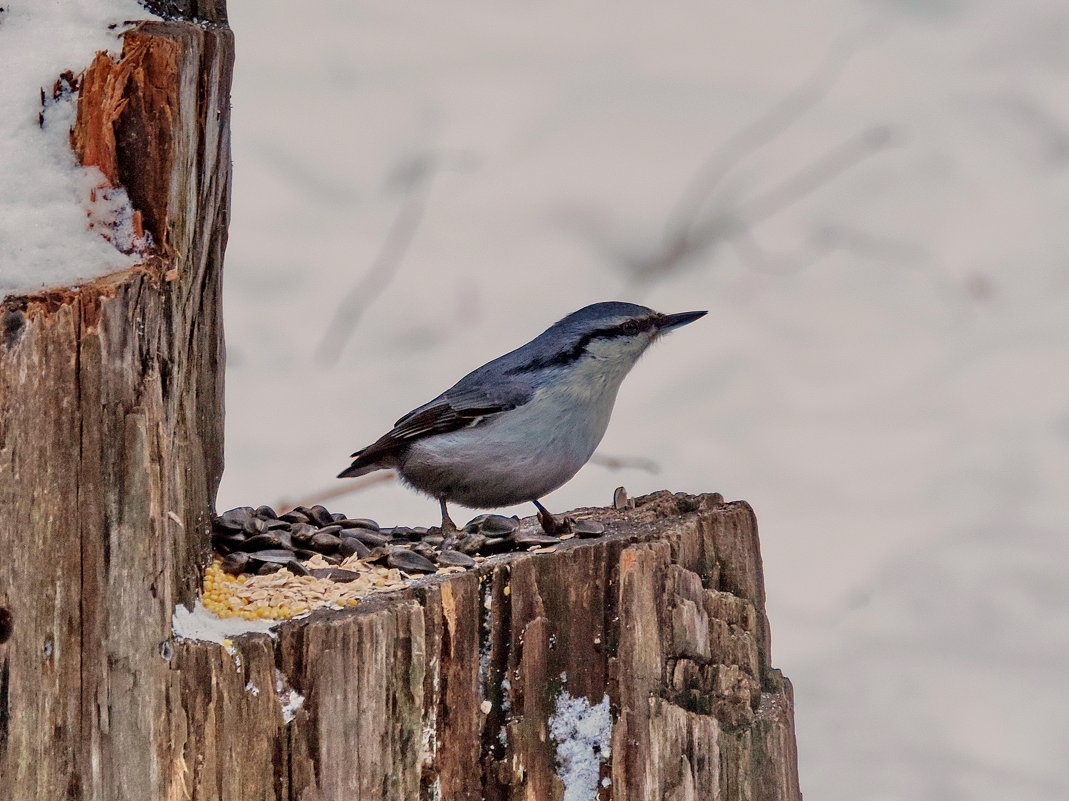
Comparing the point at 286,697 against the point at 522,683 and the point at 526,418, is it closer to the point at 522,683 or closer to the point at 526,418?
the point at 522,683

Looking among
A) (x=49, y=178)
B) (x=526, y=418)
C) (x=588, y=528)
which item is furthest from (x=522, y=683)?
(x=526, y=418)

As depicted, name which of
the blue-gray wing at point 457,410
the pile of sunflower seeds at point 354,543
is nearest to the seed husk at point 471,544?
the pile of sunflower seeds at point 354,543

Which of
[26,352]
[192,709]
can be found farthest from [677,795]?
[26,352]

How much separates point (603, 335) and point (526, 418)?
1.14ft

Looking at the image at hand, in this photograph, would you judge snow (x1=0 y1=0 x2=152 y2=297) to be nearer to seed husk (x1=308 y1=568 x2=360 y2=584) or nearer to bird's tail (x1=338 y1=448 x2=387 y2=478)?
seed husk (x1=308 y1=568 x2=360 y2=584)

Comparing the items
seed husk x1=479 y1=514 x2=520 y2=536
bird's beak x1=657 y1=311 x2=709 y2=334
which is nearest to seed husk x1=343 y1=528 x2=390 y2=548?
seed husk x1=479 y1=514 x2=520 y2=536

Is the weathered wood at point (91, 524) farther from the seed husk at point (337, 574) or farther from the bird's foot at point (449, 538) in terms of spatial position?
the bird's foot at point (449, 538)

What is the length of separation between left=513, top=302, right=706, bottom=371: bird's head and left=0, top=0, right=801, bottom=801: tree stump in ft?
3.36

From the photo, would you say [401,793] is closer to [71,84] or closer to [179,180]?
[179,180]

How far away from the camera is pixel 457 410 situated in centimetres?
368

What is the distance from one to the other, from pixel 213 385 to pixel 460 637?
3.14ft

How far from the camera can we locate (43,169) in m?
2.25

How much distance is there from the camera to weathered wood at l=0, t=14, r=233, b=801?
2.04 m

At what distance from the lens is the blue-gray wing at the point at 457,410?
12.1 ft
